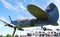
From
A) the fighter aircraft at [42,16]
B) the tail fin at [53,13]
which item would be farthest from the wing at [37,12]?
the tail fin at [53,13]

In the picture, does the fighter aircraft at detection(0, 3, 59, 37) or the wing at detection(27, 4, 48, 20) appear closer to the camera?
the wing at detection(27, 4, 48, 20)

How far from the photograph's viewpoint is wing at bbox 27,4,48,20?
761cm

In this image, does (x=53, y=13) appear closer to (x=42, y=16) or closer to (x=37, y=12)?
(x=42, y=16)

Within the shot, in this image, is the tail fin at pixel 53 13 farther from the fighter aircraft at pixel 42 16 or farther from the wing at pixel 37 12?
the wing at pixel 37 12

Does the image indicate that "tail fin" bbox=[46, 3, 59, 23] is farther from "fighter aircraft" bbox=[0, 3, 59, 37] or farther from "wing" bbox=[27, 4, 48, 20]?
"wing" bbox=[27, 4, 48, 20]

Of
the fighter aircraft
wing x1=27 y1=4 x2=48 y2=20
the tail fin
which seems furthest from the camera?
the tail fin

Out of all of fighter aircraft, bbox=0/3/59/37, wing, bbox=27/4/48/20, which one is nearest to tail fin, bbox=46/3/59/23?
fighter aircraft, bbox=0/3/59/37

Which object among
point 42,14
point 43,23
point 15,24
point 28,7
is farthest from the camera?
point 15,24

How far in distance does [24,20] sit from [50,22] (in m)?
1.63

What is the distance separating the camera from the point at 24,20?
10000mm

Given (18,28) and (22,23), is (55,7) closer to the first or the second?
(22,23)

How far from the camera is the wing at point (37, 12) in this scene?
7605 mm

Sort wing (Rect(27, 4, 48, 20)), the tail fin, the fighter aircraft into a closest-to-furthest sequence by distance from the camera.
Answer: wing (Rect(27, 4, 48, 20)), the fighter aircraft, the tail fin

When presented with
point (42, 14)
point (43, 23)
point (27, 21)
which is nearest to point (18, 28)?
point (27, 21)
